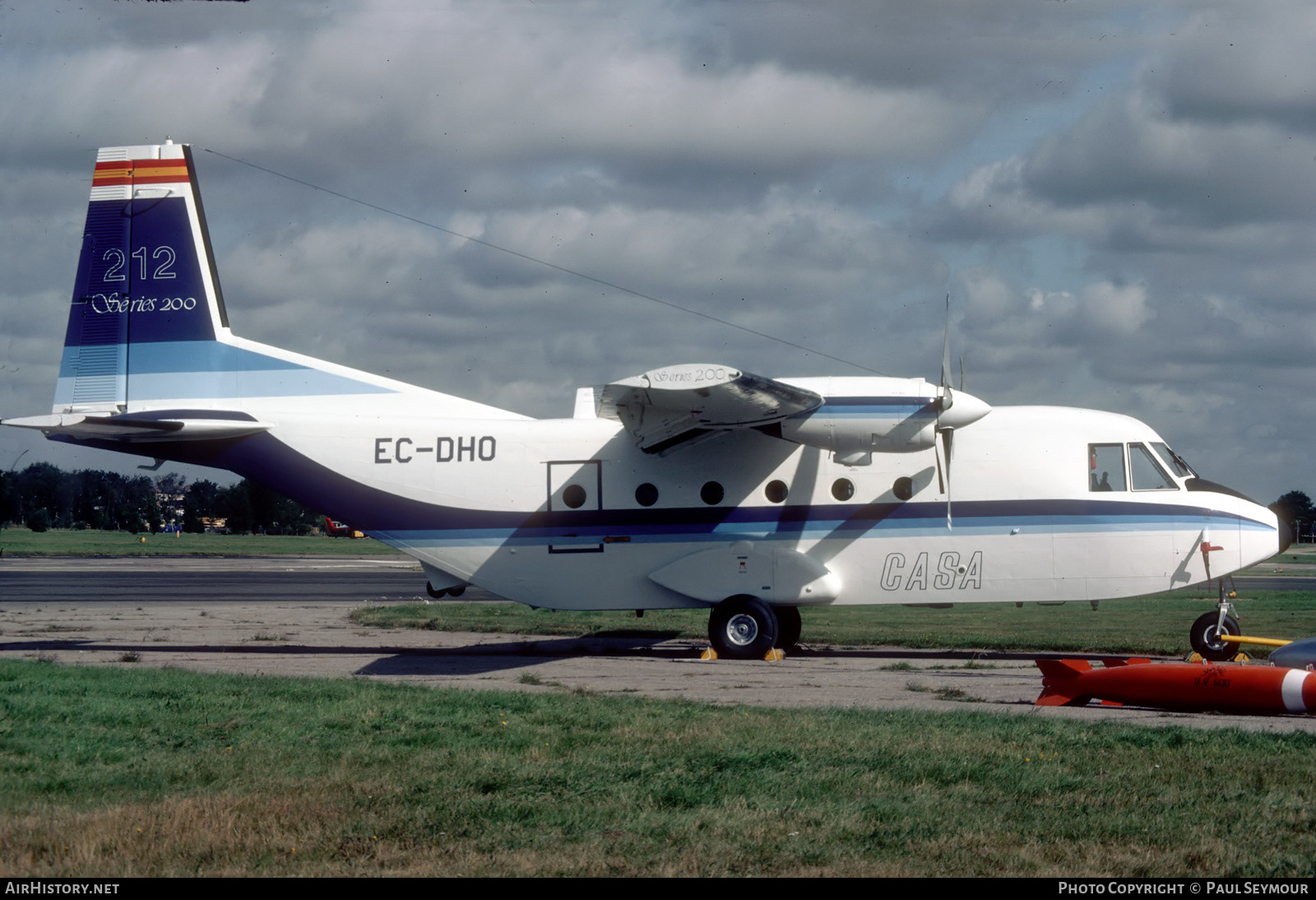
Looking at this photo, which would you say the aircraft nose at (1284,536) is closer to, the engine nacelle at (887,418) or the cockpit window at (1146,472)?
the cockpit window at (1146,472)

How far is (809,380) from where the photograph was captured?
15.2 metres

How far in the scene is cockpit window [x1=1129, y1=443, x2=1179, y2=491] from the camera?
52.3ft

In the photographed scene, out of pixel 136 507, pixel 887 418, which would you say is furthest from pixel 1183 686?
pixel 136 507

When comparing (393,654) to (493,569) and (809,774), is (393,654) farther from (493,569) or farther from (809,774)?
(809,774)

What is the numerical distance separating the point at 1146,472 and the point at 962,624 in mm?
7574

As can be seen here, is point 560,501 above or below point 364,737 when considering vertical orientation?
above

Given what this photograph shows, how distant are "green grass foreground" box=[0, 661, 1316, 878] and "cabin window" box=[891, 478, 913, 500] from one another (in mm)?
6225

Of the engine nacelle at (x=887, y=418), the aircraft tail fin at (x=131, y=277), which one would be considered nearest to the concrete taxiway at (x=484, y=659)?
the engine nacelle at (x=887, y=418)

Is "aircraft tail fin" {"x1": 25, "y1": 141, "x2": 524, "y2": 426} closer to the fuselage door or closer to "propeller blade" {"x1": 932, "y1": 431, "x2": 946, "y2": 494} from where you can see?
the fuselage door

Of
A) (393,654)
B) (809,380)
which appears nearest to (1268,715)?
(809,380)

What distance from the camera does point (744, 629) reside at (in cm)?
1606

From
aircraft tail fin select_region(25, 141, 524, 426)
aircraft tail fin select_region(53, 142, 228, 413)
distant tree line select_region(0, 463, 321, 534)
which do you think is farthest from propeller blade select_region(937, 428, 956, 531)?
distant tree line select_region(0, 463, 321, 534)

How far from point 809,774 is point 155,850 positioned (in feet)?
13.4

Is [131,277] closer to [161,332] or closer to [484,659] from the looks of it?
[161,332]
